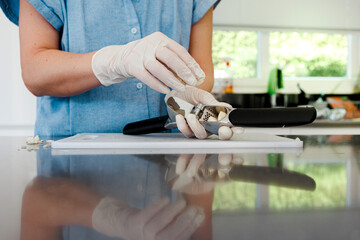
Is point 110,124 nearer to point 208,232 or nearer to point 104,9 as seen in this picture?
point 104,9

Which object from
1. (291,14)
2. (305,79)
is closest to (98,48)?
(291,14)

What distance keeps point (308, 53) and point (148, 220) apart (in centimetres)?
279

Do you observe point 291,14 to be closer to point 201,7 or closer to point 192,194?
point 201,7

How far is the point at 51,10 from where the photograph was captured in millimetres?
908

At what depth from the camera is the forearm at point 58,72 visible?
833 mm

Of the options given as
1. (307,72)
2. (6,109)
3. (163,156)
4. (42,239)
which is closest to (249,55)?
(307,72)

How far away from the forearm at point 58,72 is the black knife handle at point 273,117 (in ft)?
1.24

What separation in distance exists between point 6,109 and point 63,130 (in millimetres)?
1096

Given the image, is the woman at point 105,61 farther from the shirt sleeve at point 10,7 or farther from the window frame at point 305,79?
the window frame at point 305,79

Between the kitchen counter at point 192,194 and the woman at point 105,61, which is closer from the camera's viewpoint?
the kitchen counter at point 192,194

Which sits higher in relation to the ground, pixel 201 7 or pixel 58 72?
pixel 201 7

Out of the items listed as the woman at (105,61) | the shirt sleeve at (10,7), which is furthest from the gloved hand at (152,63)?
the shirt sleeve at (10,7)

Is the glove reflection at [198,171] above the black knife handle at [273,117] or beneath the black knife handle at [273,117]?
beneath

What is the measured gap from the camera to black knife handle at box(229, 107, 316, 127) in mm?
652
